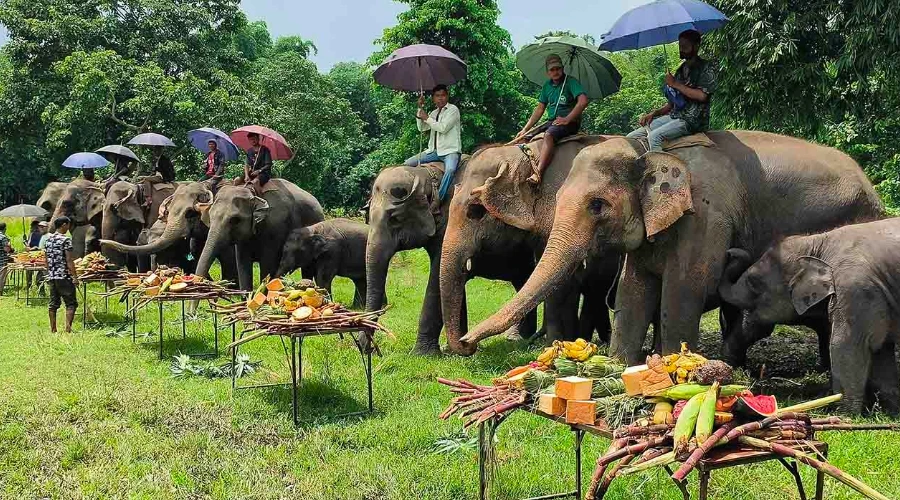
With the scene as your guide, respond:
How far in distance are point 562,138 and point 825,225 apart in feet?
→ 10.1

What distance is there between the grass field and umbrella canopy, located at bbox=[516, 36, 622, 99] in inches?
138

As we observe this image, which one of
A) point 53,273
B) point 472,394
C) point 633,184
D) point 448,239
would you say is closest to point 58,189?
point 53,273

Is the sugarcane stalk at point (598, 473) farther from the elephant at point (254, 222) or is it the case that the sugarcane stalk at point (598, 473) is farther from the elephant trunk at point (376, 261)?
the elephant at point (254, 222)

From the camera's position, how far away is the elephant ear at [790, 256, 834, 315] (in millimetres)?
7344

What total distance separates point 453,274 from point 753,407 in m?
5.83

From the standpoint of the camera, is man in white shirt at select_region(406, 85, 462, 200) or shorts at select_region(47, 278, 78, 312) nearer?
man in white shirt at select_region(406, 85, 462, 200)

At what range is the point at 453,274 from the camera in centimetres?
943

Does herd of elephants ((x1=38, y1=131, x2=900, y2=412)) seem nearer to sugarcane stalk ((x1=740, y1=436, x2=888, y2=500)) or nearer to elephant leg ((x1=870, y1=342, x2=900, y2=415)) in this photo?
elephant leg ((x1=870, y1=342, x2=900, y2=415))

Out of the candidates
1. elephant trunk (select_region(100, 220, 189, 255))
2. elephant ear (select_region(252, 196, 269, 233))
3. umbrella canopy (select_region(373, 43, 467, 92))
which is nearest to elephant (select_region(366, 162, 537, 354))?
umbrella canopy (select_region(373, 43, 467, 92))

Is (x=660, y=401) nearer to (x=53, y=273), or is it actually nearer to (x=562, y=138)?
(x=562, y=138)

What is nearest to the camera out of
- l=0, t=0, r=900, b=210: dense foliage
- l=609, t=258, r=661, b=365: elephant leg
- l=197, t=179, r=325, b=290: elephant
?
l=609, t=258, r=661, b=365: elephant leg

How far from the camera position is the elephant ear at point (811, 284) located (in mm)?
7344

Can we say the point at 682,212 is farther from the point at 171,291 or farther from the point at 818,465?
the point at 171,291

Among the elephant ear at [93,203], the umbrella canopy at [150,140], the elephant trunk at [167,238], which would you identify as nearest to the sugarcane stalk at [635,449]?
A: the elephant trunk at [167,238]
